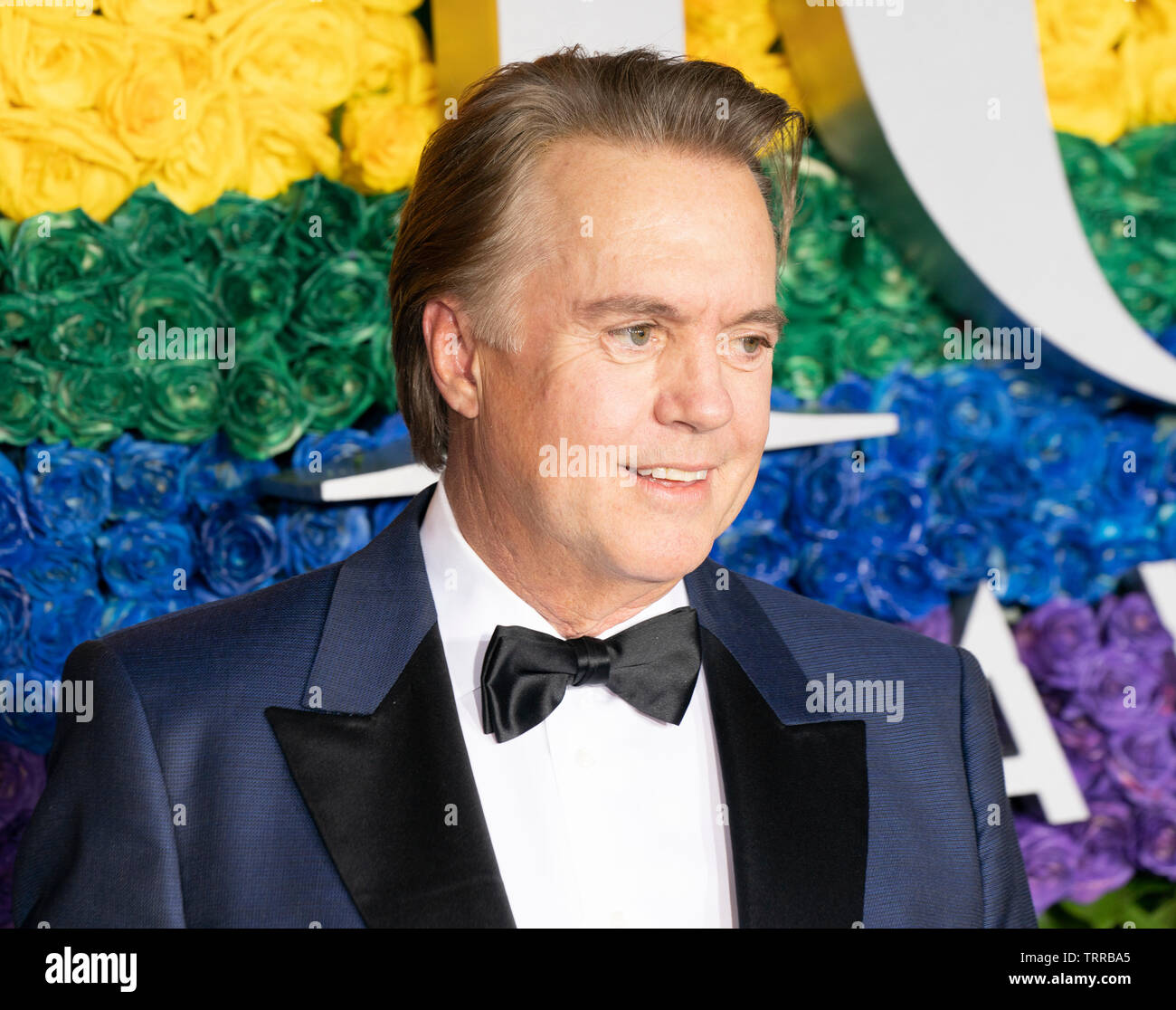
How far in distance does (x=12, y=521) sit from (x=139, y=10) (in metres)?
1.03

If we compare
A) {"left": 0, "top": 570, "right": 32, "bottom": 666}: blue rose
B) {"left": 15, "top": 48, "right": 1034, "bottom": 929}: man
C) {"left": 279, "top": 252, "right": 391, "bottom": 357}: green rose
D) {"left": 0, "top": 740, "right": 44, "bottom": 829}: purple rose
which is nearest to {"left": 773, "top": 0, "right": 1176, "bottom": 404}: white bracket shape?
{"left": 279, "top": 252, "right": 391, "bottom": 357}: green rose

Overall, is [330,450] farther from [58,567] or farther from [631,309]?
[631,309]

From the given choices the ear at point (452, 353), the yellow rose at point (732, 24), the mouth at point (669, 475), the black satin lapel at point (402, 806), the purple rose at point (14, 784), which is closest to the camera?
the black satin lapel at point (402, 806)

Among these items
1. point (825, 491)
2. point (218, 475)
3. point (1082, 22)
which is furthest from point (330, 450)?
point (1082, 22)

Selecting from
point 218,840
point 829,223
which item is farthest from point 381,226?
point 218,840

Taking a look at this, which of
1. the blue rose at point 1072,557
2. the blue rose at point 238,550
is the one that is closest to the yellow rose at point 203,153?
the blue rose at point 238,550

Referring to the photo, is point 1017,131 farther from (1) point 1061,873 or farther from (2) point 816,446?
(1) point 1061,873

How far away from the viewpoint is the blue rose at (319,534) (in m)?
2.57

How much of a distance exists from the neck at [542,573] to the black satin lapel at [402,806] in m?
0.17

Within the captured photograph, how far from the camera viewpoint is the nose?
4.77 ft

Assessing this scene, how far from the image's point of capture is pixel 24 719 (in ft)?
8.24

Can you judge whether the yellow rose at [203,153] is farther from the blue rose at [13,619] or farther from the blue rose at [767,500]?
the blue rose at [767,500]
